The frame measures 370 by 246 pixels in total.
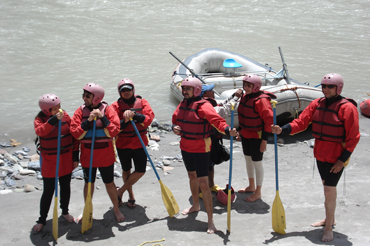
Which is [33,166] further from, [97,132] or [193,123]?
[193,123]

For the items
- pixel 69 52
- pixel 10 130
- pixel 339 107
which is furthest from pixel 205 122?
pixel 69 52

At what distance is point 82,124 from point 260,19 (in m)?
20.0

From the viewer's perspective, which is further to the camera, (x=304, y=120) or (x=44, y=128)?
(x=304, y=120)

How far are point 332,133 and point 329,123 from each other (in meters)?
0.10

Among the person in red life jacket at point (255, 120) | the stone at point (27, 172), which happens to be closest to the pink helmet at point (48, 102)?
the person in red life jacket at point (255, 120)

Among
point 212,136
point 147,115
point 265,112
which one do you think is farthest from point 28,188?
point 265,112

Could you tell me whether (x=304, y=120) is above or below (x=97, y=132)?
above

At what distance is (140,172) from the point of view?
4.48 meters

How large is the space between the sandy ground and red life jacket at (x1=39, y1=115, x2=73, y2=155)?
862 mm

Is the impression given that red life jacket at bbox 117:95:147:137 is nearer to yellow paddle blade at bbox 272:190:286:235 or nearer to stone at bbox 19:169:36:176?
yellow paddle blade at bbox 272:190:286:235

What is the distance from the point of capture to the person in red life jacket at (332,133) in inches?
139

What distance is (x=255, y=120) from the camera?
4484 mm

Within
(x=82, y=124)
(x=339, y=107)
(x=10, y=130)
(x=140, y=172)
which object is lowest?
(x=10, y=130)

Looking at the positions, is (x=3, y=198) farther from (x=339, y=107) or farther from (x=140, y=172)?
(x=339, y=107)
